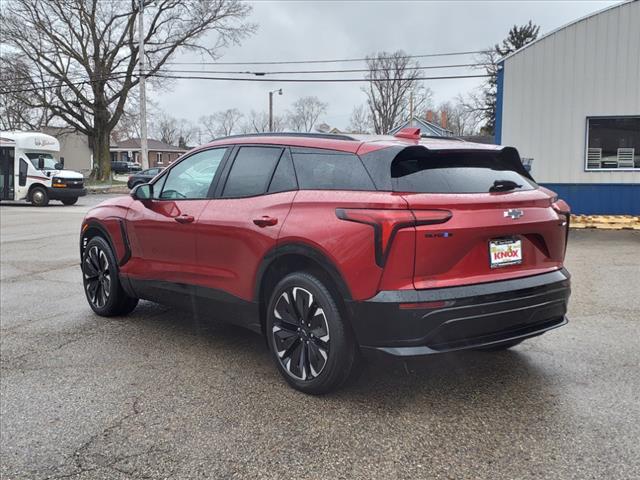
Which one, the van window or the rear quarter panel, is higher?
the van window

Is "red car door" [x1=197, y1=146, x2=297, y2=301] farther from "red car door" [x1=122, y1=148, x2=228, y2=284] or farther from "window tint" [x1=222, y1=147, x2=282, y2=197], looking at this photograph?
"red car door" [x1=122, y1=148, x2=228, y2=284]

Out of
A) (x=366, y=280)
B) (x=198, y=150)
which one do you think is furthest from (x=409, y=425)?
(x=198, y=150)

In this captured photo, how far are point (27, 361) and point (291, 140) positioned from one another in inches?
107

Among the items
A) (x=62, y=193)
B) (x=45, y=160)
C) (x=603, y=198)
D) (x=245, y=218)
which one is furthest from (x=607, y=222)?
(x=45, y=160)

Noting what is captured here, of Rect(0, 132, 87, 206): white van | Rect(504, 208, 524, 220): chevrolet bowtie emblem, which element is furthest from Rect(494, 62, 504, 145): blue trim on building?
Rect(0, 132, 87, 206): white van

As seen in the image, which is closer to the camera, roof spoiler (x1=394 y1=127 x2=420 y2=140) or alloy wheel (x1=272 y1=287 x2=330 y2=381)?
alloy wheel (x1=272 y1=287 x2=330 y2=381)

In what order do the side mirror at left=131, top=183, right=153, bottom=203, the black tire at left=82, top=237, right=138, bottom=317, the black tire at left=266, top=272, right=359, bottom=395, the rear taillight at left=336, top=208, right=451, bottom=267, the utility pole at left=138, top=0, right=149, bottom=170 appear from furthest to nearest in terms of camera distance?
1. the utility pole at left=138, top=0, right=149, bottom=170
2. the black tire at left=82, top=237, right=138, bottom=317
3. the side mirror at left=131, top=183, right=153, bottom=203
4. the black tire at left=266, top=272, right=359, bottom=395
5. the rear taillight at left=336, top=208, right=451, bottom=267

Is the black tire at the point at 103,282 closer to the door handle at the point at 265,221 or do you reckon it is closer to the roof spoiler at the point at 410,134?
the door handle at the point at 265,221

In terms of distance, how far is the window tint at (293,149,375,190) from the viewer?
135 inches

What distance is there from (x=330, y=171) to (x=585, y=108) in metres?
11.6

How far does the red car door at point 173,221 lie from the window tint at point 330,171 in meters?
0.98

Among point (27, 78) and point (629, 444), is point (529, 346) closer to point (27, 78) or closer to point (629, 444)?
point (629, 444)

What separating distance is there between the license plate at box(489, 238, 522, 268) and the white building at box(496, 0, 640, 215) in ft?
35.9

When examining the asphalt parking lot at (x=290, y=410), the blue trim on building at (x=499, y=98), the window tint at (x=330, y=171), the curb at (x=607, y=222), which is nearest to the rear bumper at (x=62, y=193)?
the blue trim on building at (x=499, y=98)
